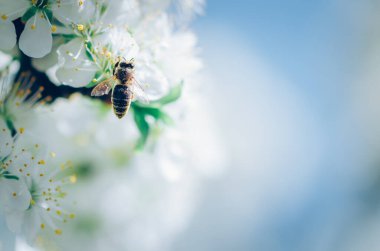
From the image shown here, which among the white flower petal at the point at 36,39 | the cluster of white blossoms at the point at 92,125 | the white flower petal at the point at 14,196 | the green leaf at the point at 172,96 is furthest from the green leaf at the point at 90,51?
the white flower petal at the point at 14,196

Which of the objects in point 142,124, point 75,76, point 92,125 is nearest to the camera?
point 75,76

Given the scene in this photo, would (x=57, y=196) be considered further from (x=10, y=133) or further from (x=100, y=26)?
(x=100, y=26)

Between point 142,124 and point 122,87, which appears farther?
point 142,124

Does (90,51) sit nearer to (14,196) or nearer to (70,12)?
(70,12)

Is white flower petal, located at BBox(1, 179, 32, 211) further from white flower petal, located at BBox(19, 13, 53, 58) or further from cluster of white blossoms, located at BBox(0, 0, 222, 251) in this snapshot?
white flower petal, located at BBox(19, 13, 53, 58)

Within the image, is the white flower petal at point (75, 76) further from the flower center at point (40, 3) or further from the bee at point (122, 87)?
the flower center at point (40, 3)

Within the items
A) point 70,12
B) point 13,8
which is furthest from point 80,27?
point 13,8

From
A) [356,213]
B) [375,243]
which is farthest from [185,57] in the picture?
[356,213]
